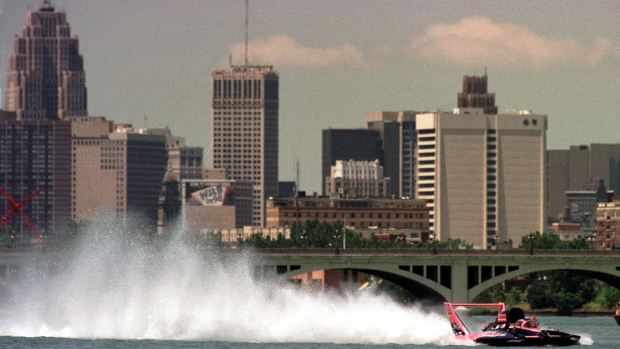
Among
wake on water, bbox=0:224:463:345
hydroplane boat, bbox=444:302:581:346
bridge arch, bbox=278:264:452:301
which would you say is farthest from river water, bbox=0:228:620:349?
bridge arch, bbox=278:264:452:301

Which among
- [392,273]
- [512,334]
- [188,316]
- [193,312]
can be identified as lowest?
[512,334]

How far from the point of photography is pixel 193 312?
13375cm

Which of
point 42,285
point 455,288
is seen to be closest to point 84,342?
point 42,285

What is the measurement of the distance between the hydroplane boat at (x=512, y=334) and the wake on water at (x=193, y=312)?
4.81ft

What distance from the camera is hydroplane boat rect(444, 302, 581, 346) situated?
126m

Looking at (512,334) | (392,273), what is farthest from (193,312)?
(392,273)

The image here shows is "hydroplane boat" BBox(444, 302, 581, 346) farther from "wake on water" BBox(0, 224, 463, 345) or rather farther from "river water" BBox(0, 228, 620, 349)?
"river water" BBox(0, 228, 620, 349)

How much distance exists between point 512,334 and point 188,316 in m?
19.8

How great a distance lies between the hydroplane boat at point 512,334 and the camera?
125875 millimetres

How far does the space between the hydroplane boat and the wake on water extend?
1466mm

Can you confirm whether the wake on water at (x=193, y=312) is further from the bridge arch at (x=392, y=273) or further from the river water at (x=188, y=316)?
the bridge arch at (x=392, y=273)

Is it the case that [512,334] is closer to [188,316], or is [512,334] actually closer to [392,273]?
[188,316]

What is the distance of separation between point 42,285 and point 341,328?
70.6 feet

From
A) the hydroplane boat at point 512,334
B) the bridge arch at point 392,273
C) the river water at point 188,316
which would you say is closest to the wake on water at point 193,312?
the river water at point 188,316
